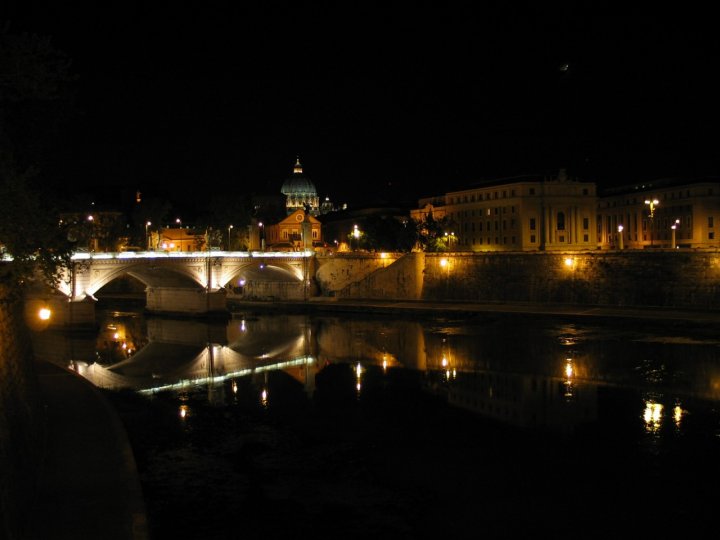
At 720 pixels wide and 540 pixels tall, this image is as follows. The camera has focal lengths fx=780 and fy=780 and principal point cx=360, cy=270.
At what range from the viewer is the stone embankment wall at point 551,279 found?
48188 mm

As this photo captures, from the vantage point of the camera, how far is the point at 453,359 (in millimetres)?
35406

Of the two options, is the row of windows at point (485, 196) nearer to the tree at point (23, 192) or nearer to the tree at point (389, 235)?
the tree at point (389, 235)

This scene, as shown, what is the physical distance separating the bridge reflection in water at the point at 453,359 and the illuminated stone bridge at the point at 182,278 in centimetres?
286

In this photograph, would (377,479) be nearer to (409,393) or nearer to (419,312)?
(409,393)

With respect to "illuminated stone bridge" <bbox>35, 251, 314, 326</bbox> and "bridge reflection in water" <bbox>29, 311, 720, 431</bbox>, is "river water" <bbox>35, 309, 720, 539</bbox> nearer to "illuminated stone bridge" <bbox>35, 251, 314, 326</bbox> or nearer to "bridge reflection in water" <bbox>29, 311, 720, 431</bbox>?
"bridge reflection in water" <bbox>29, 311, 720, 431</bbox>

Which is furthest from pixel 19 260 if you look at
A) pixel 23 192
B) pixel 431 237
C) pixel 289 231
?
pixel 289 231

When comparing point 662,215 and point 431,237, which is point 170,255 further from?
point 662,215

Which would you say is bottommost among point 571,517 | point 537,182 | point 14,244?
point 571,517

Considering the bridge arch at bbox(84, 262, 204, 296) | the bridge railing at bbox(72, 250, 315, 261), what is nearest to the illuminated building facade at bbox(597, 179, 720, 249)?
the bridge railing at bbox(72, 250, 315, 261)

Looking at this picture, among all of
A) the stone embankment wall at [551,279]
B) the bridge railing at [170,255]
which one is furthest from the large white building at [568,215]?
the bridge railing at [170,255]

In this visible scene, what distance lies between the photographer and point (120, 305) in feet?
217

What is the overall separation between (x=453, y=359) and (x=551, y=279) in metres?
21.9

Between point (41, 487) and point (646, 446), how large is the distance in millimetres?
→ 14433

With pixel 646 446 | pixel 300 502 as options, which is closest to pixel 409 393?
pixel 646 446
